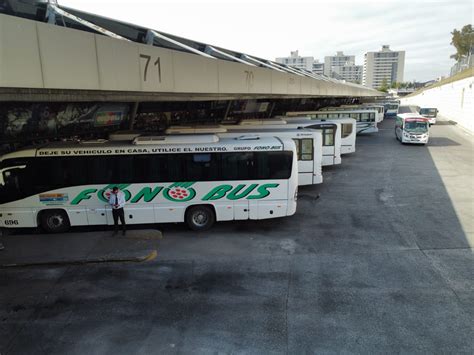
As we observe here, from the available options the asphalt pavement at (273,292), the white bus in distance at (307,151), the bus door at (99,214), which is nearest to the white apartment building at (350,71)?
the white bus in distance at (307,151)

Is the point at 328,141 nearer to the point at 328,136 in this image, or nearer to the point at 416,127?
the point at 328,136

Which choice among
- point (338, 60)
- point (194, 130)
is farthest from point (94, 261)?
point (338, 60)

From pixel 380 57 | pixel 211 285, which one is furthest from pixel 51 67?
pixel 380 57

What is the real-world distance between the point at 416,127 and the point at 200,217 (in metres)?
22.6

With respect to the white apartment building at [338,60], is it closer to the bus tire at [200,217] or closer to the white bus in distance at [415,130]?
the white bus in distance at [415,130]

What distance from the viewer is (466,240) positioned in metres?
9.78

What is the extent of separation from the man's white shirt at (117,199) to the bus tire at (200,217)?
1.95 m

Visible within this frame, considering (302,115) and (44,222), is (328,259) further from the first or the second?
(302,115)

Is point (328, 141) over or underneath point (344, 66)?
underneath

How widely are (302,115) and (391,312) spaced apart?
22.3 meters

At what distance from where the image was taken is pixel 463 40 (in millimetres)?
77312

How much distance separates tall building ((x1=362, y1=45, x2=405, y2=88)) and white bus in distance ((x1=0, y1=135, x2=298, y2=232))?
195 meters

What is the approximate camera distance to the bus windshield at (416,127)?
1071 inches

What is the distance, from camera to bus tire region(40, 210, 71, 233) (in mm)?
11000
